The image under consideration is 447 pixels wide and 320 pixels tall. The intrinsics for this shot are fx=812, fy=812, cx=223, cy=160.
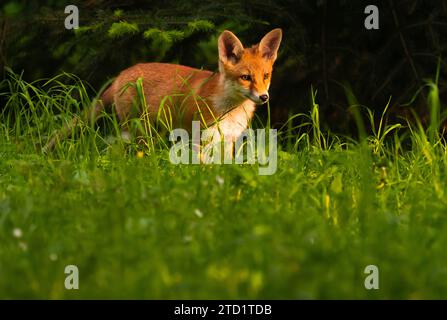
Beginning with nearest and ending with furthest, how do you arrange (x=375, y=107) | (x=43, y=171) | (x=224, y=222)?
(x=224, y=222), (x=43, y=171), (x=375, y=107)

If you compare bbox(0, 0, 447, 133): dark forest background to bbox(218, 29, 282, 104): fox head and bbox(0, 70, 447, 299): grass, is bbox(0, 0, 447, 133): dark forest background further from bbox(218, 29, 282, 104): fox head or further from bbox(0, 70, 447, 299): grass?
bbox(0, 70, 447, 299): grass

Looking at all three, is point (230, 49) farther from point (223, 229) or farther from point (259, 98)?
point (223, 229)

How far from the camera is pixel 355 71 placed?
7.27 m

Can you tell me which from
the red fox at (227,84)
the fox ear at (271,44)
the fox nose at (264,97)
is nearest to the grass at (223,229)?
the fox nose at (264,97)

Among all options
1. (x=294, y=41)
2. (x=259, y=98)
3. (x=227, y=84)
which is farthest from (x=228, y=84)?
(x=294, y=41)

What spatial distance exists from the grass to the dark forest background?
1.50 metres

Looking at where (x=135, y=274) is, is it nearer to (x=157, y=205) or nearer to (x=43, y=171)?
(x=157, y=205)

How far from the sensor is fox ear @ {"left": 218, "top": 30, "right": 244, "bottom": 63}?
6607 mm

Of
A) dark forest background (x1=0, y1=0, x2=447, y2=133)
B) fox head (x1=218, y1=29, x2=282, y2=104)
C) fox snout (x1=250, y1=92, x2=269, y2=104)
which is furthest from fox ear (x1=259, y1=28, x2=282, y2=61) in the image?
fox snout (x1=250, y1=92, x2=269, y2=104)

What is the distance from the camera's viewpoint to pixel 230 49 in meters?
6.78

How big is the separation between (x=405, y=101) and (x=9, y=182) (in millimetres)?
3321
